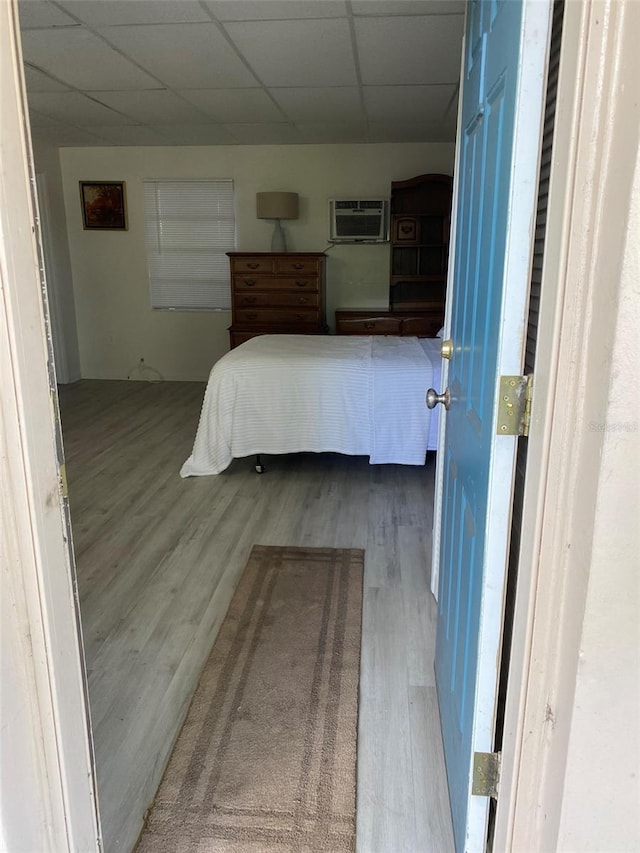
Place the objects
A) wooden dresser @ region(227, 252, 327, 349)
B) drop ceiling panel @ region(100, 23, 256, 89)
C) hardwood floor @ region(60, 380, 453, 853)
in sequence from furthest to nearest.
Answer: wooden dresser @ region(227, 252, 327, 349)
drop ceiling panel @ region(100, 23, 256, 89)
hardwood floor @ region(60, 380, 453, 853)

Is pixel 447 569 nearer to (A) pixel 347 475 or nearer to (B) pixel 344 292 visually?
(A) pixel 347 475

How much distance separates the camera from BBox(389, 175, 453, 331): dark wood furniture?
555 cm

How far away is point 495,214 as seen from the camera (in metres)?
1.10

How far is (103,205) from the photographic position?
20.5ft

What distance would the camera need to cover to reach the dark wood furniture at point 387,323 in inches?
219

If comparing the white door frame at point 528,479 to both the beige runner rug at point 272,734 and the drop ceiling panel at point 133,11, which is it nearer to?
the beige runner rug at point 272,734

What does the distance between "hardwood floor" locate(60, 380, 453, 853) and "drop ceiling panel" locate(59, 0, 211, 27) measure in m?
2.34

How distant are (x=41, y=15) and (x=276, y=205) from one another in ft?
9.40

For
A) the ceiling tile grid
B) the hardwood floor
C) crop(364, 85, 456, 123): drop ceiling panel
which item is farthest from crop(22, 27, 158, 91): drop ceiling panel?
the hardwood floor

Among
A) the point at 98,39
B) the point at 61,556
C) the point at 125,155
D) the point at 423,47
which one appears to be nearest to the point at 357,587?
the point at 61,556

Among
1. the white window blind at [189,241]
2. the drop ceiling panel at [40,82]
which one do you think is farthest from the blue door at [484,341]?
the white window blind at [189,241]

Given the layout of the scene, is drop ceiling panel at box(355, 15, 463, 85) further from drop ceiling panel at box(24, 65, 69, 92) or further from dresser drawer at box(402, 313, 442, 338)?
dresser drawer at box(402, 313, 442, 338)

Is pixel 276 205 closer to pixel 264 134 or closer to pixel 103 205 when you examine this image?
pixel 264 134

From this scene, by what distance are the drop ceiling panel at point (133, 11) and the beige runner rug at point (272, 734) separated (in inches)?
98.7
